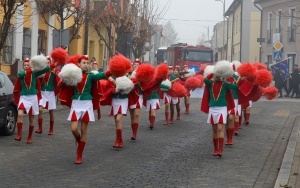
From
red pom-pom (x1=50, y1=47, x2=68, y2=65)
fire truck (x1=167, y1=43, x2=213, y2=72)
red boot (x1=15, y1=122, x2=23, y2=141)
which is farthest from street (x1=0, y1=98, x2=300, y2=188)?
fire truck (x1=167, y1=43, x2=213, y2=72)

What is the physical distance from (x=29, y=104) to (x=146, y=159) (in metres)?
3.13

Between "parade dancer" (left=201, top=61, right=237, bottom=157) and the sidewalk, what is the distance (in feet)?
4.18

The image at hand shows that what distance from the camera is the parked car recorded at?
1420 cm

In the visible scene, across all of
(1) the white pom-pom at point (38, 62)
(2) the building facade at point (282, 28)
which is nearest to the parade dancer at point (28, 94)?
(1) the white pom-pom at point (38, 62)

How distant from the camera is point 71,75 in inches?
421

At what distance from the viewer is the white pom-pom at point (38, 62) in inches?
510

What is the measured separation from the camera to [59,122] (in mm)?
18312

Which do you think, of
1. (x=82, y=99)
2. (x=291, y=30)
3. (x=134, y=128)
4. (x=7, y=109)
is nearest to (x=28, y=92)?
(x=7, y=109)

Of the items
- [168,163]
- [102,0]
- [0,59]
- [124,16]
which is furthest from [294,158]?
[124,16]

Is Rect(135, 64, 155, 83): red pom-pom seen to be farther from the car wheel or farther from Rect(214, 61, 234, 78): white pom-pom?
the car wheel

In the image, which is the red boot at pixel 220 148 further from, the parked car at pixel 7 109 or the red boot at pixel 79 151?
the parked car at pixel 7 109

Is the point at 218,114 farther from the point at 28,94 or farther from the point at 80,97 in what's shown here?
the point at 28,94

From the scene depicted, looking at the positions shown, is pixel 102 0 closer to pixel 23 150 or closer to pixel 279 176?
pixel 23 150

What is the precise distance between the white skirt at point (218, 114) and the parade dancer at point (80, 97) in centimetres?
237
